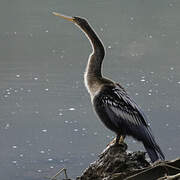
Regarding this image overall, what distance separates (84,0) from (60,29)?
3.79 m

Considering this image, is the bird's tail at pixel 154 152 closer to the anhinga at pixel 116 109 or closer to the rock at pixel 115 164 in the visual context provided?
the anhinga at pixel 116 109

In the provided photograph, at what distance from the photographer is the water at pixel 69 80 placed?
5375 mm

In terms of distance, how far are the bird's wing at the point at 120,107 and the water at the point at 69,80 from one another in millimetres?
2005

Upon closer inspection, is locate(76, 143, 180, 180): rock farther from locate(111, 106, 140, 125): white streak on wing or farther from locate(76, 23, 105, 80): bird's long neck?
locate(76, 23, 105, 80): bird's long neck

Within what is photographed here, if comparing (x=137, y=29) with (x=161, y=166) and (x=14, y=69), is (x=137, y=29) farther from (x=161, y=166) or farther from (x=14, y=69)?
(x=161, y=166)

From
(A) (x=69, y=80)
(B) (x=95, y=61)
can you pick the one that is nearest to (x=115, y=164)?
(B) (x=95, y=61)

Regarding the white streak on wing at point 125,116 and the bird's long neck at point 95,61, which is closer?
the white streak on wing at point 125,116

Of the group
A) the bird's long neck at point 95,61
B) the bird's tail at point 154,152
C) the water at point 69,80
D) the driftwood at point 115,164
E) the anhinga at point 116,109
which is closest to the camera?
the driftwood at point 115,164

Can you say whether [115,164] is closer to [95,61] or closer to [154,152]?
[154,152]

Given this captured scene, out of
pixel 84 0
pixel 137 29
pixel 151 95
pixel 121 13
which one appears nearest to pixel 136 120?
pixel 151 95

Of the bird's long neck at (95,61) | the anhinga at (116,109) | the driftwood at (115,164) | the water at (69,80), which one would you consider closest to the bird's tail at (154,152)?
the anhinga at (116,109)

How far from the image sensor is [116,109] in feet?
10.2

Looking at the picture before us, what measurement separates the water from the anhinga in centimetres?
191

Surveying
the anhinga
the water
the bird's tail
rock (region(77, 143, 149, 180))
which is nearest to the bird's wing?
the anhinga
